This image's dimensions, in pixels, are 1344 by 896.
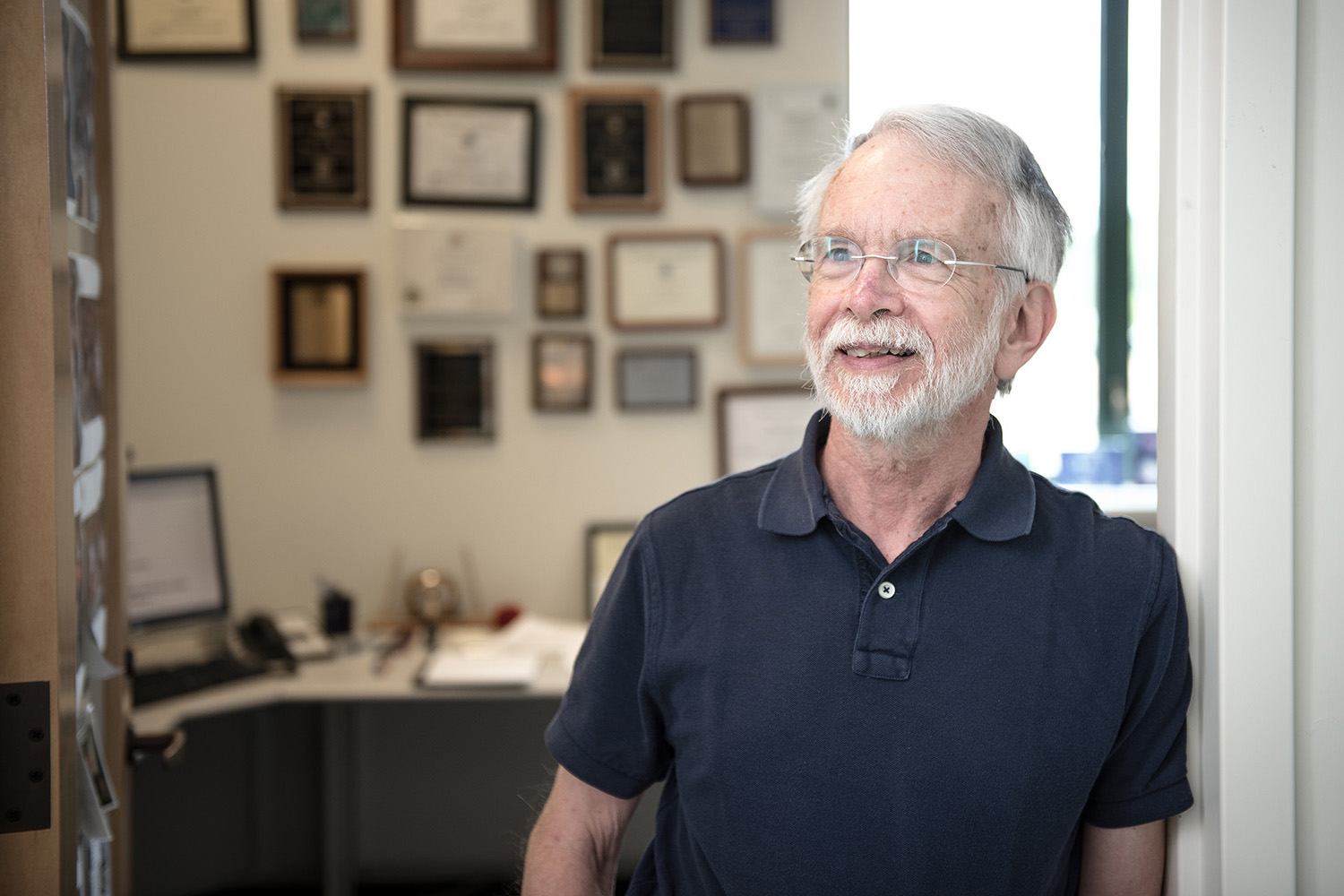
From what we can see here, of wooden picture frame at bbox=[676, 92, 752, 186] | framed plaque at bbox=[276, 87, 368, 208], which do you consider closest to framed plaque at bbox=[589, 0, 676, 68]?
wooden picture frame at bbox=[676, 92, 752, 186]

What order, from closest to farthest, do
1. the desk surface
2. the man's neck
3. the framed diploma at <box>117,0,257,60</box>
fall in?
the man's neck < the desk surface < the framed diploma at <box>117,0,257,60</box>

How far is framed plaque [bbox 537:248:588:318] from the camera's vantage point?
9.60 feet

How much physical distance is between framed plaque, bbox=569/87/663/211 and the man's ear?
1813mm

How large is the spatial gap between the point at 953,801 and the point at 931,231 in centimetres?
62

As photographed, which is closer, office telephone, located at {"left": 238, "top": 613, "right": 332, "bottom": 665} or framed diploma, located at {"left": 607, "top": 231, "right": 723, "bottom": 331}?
office telephone, located at {"left": 238, "top": 613, "right": 332, "bottom": 665}

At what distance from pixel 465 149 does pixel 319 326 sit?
659mm

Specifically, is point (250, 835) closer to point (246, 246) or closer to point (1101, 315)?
point (246, 246)

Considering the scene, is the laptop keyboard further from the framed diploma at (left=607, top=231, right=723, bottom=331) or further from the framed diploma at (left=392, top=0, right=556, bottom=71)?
the framed diploma at (left=392, top=0, right=556, bottom=71)

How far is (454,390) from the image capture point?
9.66 feet

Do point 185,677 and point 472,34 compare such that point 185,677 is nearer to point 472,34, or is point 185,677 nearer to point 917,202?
point 472,34

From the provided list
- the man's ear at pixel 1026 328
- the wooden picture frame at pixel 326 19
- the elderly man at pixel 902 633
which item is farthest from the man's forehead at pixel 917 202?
the wooden picture frame at pixel 326 19

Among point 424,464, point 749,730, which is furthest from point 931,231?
point 424,464

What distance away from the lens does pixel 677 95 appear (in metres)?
2.92

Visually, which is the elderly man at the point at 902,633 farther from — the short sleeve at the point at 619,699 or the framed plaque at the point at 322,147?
the framed plaque at the point at 322,147
